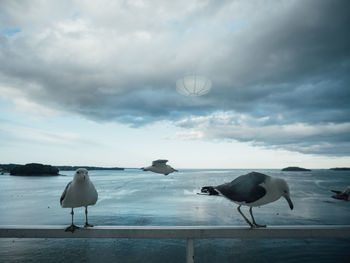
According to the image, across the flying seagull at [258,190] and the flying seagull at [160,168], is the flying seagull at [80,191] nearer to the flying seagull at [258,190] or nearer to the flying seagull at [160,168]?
the flying seagull at [160,168]

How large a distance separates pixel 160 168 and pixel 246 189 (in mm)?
1099

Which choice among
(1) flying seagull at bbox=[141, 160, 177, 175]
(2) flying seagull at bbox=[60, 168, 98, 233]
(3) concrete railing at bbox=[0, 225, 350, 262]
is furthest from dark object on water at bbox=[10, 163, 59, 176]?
(1) flying seagull at bbox=[141, 160, 177, 175]

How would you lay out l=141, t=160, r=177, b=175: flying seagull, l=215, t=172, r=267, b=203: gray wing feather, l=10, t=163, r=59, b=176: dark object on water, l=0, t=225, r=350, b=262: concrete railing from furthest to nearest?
l=10, t=163, r=59, b=176: dark object on water, l=215, t=172, r=267, b=203: gray wing feather, l=0, t=225, r=350, b=262: concrete railing, l=141, t=160, r=177, b=175: flying seagull

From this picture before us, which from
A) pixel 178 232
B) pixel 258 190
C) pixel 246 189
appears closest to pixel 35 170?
pixel 178 232

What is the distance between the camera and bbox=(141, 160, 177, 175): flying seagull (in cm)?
252

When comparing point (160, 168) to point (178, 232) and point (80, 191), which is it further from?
point (80, 191)

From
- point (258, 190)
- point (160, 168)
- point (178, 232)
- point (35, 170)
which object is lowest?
point (35, 170)

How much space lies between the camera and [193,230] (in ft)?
8.87

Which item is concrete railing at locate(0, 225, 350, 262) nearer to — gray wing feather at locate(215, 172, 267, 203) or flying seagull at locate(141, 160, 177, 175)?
gray wing feather at locate(215, 172, 267, 203)

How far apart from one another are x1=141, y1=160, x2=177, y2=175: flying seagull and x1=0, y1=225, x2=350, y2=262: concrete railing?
2.23 ft

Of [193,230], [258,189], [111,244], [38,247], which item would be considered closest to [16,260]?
[38,247]

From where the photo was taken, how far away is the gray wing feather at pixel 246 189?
108 inches

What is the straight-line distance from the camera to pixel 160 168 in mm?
2557

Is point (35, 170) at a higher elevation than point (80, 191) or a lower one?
lower
